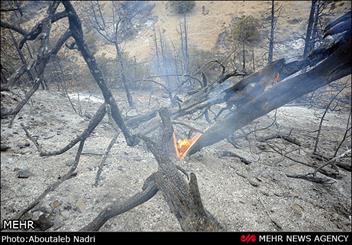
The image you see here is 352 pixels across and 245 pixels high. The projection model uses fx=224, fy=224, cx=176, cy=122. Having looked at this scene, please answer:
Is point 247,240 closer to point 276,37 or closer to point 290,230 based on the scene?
point 290,230

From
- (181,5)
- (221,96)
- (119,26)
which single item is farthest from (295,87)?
(181,5)

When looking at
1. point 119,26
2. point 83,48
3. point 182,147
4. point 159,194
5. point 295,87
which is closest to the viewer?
point 295,87

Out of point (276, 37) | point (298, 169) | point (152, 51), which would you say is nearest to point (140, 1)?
point (152, 51)

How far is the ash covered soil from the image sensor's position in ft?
13.7

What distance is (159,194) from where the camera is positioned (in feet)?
15.5

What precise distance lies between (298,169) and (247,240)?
3.83 metres

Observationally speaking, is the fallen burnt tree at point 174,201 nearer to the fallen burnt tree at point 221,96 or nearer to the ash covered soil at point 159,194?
the fallen burnt tree at point 221,96

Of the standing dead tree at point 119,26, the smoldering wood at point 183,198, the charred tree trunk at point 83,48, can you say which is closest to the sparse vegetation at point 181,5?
the standing dead tree at point 119,26

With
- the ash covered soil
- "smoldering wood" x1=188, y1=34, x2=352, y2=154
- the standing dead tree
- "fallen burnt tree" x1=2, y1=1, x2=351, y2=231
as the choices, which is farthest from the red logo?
the standing dead tree

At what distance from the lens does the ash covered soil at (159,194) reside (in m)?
4.19

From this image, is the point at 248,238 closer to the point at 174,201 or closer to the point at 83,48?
the point at 174,201

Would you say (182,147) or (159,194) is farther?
(182,147)

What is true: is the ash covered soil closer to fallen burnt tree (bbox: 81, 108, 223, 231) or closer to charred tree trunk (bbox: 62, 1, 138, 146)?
fallen burnt tree (bbox: 81, 108, 223, 231)

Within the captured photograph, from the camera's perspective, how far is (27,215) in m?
4.08
